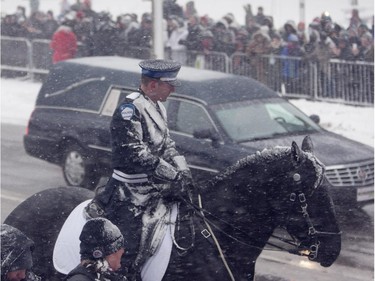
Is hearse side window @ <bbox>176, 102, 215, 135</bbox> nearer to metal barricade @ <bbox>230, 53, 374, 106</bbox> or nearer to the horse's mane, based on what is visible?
the horse's mane

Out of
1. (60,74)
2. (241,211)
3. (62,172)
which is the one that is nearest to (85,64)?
(60,74)

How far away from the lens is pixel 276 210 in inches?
266

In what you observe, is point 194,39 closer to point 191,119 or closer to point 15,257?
point 191,119

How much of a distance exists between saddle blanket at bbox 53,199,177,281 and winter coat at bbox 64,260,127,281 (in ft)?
4.61

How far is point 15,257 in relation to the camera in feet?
16.9

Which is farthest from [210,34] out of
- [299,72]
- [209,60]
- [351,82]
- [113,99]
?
[113,99]

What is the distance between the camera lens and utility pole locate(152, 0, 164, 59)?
17.7 meters

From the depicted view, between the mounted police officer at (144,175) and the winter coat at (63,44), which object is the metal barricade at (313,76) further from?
the mounted police officer at (144,175)

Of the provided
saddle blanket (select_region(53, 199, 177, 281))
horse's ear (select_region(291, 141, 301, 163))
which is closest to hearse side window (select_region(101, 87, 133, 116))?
saddle blanket (select_region(53, 199, 177, 281))

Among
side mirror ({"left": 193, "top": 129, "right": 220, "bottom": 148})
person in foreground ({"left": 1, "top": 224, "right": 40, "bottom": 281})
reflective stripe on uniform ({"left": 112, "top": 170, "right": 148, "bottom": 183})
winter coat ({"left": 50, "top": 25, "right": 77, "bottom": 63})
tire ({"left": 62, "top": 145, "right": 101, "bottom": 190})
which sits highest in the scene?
winter coat ({"left": 50, "top": 25, "right": 77, "bottom": 63})

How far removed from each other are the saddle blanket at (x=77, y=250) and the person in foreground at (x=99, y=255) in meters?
1.28

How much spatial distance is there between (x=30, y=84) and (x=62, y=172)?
9.82 m

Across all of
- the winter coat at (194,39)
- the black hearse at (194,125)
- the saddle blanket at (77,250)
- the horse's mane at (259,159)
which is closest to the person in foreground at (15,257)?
the saddle blanket at (77,250)

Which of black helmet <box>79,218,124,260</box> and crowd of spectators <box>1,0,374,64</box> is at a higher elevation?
crowd of spectators <box>1,0,374,64</box>
